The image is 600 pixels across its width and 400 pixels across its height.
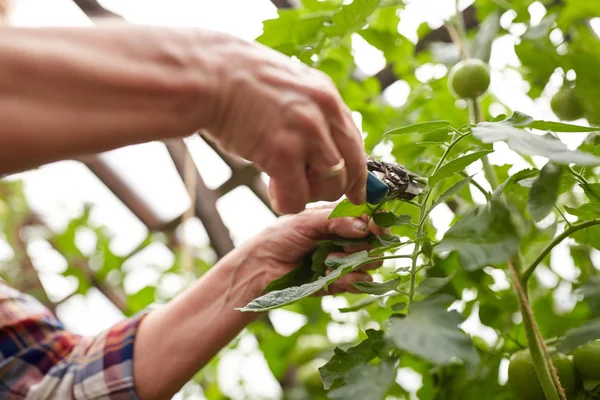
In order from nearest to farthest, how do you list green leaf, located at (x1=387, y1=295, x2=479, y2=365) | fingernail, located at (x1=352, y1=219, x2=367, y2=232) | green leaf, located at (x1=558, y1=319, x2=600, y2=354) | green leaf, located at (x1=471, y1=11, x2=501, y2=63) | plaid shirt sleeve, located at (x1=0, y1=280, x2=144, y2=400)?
green leaf, located at (x1=387, y1=295, x2=479, y2=365) → green leaf, located at (x1=558, y1=319, x2=600, y2=354) → fingernail, located at (x1=352, y1=219, x2=367, y2=232) → green leaf, located at (x1=471, y1=11, x2=501, y2=63) → plaid shirt sleeve, located at (x1=0, y1=280, x2=144, y2=400)

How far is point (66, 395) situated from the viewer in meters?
1.04

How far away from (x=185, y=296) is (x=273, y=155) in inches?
22.0

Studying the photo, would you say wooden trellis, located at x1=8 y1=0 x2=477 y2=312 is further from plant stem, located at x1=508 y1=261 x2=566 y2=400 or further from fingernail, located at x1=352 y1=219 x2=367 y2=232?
plant stem, located at x1=508 y1=261 x2=566 y2=400

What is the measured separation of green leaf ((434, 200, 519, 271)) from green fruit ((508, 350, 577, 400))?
11.4 inches

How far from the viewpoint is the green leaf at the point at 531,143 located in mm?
447

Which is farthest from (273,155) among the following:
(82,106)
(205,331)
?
(205,331)

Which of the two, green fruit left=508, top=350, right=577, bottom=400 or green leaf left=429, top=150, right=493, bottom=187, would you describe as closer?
green leaf left=429, top=150, right=493, bottom=187

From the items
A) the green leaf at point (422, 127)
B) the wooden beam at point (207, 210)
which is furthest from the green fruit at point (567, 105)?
the wooden beam at point (207, 210)

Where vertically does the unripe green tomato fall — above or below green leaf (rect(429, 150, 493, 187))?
below

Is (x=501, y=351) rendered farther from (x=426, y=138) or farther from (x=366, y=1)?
(x=366, y=1)

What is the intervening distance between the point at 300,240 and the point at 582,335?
0.36 metres

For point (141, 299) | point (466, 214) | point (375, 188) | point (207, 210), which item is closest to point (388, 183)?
point (375, 188)

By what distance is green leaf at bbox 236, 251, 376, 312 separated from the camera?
20.5 inches

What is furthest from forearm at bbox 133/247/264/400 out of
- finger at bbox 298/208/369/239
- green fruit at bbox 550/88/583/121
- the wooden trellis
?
the wooden trellis
